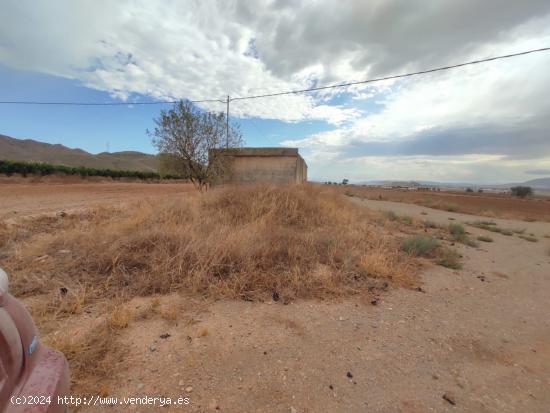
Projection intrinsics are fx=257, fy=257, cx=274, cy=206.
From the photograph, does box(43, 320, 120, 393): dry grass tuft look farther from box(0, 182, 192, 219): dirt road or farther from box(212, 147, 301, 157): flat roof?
box(212, 147, 301, 157): flat roof

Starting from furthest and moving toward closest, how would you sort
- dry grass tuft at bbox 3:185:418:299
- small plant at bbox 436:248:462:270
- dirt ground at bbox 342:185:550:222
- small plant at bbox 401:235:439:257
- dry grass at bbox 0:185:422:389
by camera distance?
1. dirt ground at bbox 342:185:550:222
2. small plant at bbox 401:235:439:257
3. small plant at bbox 436:248:462:270
4. dry grass tuft at bbox 3:185:418:299
5. dry grass at bbox 0:185:422:389

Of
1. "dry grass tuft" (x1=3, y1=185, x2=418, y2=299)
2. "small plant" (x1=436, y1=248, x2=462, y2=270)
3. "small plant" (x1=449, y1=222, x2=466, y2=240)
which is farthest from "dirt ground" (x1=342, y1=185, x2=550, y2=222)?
"dry grass tuft" (x1=3, y1=185, x2=418, y2=299)

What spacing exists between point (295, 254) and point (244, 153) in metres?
11.2

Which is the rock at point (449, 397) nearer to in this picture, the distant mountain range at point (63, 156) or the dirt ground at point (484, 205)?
the dirt ground at point (484, 205)

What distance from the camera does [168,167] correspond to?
1179 centimetres

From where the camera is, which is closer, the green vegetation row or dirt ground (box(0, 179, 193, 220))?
dirt ground (box(0, 179, 193, 220))

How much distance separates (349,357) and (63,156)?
348 feet

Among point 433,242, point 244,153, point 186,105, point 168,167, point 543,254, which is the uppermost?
point 186,105

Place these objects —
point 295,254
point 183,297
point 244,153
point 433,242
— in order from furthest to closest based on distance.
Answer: point 244,153 → point 433,242 → point 295,254 → point 183,297

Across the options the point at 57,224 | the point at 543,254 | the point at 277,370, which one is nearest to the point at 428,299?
the point at 277,370

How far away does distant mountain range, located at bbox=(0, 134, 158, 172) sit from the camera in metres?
76.9

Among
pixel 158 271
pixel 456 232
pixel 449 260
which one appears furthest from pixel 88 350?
pixel 456 232

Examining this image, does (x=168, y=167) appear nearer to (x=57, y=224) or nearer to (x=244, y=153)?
(x=244, y=153)

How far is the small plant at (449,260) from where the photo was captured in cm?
515
